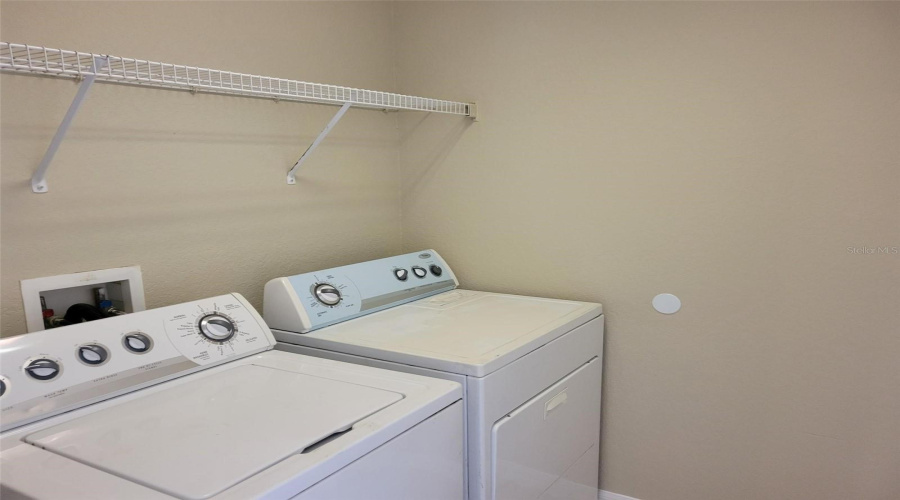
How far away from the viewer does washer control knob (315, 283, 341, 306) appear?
5.85 feet

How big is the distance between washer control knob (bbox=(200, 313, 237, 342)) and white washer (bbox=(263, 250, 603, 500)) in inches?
7.7

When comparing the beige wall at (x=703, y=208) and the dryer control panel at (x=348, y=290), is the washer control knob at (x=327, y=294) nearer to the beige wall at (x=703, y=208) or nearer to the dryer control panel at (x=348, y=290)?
the dryer control panel at (x=348, y=290)

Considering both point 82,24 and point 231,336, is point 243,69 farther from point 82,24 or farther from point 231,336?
point 231,336

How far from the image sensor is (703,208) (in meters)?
1.88

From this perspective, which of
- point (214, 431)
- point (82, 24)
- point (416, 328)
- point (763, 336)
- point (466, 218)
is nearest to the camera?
point (214, 431)

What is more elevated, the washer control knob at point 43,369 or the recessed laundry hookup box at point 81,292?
the recessed laundry hookup box at point 81,292

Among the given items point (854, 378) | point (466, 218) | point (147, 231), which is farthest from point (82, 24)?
point (854, 378)

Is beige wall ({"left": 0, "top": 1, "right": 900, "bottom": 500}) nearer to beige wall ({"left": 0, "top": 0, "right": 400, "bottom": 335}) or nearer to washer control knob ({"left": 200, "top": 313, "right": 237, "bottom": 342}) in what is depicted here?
beige wall ({"left": 0, "top": 0, "right": 400, "bottom": 335})

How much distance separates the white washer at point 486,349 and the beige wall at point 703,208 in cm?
21

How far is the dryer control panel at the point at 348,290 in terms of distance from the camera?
1.72m

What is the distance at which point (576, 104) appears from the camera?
6.71ft

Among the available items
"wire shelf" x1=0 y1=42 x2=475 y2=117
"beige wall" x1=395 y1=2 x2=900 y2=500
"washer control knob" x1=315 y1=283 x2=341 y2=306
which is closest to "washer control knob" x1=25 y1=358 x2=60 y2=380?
"wire shelf" x1=0 y1=42 x2=475 y2=117

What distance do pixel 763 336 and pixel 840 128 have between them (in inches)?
25.3

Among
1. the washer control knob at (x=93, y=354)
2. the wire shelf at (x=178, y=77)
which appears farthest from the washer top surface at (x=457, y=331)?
the wire shelf at (x=178, y=77)
